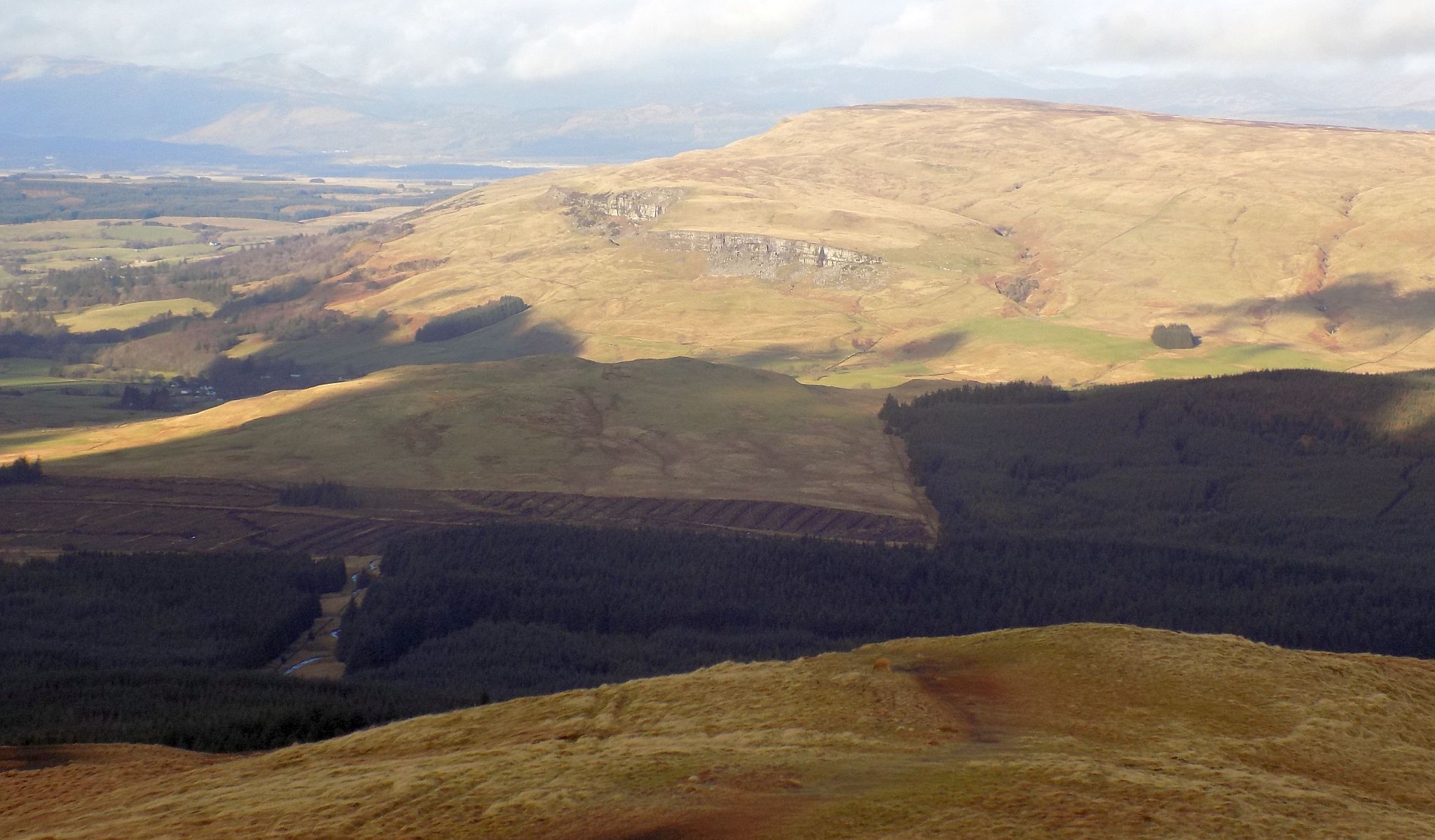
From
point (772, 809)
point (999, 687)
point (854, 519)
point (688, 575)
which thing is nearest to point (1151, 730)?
point (999, 687)

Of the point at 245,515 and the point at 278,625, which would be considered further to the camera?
the point at 245,515

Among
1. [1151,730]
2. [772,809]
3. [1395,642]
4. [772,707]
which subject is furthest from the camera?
[1395,642]

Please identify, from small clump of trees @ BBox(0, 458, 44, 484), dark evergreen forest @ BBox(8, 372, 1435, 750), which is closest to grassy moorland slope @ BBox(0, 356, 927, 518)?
small clump of trees @ BBox(0, 458, 44, 484)

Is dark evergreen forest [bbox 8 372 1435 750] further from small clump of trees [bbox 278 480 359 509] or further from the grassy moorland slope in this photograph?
the grassy moorland slope

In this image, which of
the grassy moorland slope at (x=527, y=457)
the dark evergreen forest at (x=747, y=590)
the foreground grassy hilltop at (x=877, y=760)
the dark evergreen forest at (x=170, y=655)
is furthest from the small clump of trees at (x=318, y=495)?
the foreground grassy hilltop at (x=877, y=760)

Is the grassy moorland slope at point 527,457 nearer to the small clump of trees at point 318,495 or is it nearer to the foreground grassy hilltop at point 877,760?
the small clump of trees at point 318,495

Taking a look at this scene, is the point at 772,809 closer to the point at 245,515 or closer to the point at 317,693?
the point at 317,693
